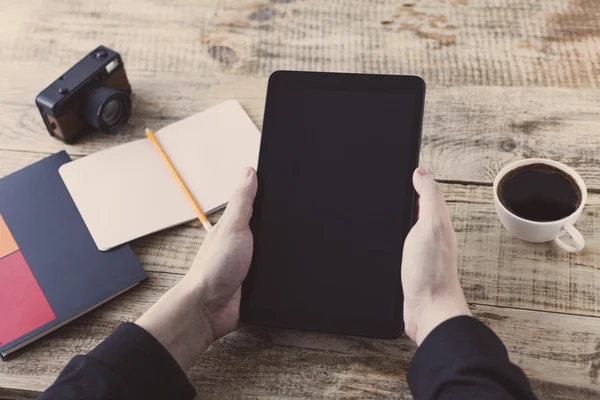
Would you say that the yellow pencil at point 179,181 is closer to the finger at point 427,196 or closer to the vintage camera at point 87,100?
the vintage camera at point 87,100

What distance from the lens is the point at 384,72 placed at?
120 centimetres

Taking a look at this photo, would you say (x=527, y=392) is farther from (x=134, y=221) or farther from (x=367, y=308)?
(x=134, y=221)

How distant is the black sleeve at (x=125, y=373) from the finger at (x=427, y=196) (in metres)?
0.37

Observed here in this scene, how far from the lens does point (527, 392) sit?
29.8 inches

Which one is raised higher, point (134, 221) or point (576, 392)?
point (134, 221)

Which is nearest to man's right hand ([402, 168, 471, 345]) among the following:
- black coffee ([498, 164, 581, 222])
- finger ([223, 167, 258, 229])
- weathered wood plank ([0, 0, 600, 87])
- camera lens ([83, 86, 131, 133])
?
black coffee ([498, 164, 581, 222])

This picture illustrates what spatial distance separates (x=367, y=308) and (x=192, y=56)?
609mm

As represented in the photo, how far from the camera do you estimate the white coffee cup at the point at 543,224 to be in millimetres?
901

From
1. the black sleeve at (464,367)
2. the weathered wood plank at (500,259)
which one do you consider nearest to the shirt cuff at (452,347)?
the black sleeve at (464,367)

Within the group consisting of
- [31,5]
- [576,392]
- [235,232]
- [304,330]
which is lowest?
[576,392]

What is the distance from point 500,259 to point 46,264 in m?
0.64

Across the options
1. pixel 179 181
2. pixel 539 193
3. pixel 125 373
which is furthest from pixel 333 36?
pixel 125 373

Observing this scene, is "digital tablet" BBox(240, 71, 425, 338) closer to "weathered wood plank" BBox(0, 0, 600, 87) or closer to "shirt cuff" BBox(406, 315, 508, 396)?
"shirt cuff" BBox(406, 315, 508, 396)

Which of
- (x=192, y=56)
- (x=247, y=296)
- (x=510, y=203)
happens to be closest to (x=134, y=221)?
(x=247, y=296)
